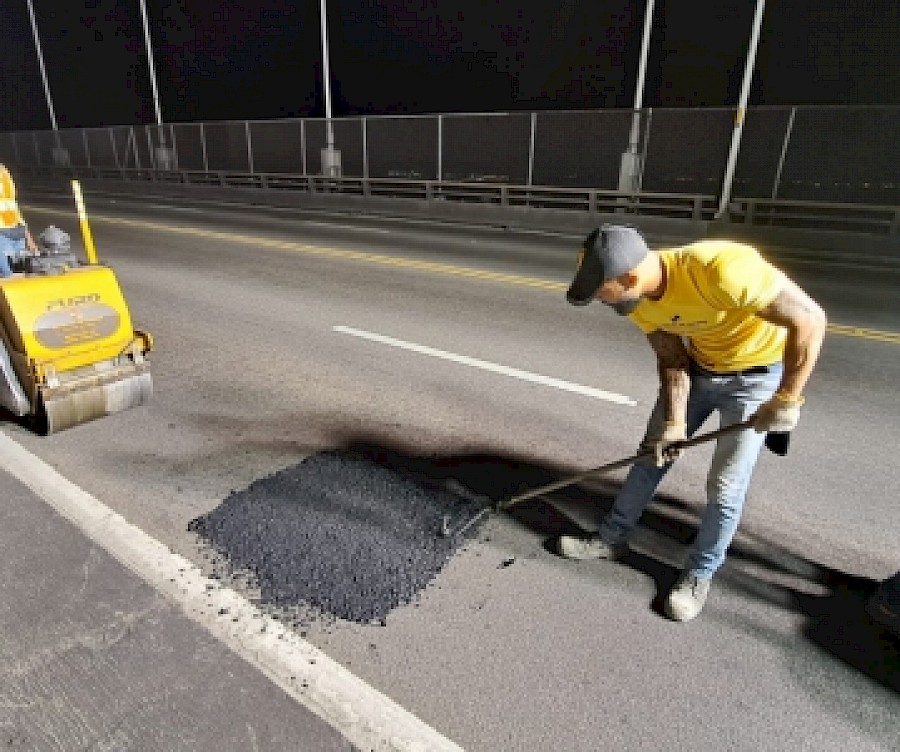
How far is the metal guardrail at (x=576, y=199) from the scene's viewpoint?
42.2ft

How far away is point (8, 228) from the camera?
532 centimetres

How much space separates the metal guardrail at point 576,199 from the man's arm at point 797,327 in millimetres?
11995

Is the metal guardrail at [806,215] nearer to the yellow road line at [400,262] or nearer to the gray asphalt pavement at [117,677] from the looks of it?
the yellow road line at [400,262]

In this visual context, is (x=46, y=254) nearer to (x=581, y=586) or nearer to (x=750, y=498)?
(x=581, y=586)

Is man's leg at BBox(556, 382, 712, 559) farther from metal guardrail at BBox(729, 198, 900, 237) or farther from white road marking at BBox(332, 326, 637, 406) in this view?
metal guardrail at BBox(729, 198, 900, 237)

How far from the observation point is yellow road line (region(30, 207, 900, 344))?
7000 millimetres

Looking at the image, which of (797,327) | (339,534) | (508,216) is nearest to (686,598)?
(797,327)

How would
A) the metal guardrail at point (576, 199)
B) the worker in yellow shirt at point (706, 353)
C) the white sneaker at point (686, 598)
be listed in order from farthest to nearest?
1. the metal guardrail at point (576, 199)
2. the white sneaker at point (686, 598)
3. the worker in yellow shirt at point (706, 353)

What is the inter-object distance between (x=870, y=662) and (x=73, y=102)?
46144 millimetres

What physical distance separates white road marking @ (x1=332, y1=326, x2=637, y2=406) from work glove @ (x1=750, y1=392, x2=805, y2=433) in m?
2.68

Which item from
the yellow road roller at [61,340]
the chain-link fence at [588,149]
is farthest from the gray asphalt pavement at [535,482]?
the chain-link fence at [588,149]

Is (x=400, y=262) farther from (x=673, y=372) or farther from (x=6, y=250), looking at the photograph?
(x=673, y=372)

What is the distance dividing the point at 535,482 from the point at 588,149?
14.7 meters

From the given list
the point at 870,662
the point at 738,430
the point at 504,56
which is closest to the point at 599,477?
the point at 738,430
